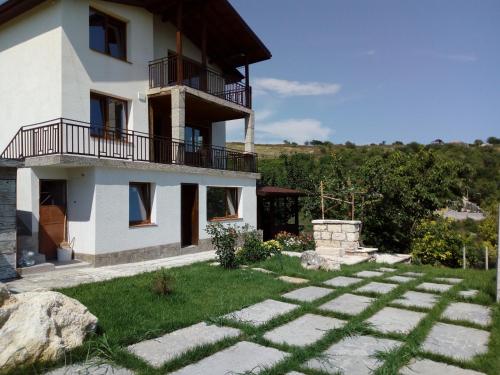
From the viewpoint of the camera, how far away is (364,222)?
1423cm

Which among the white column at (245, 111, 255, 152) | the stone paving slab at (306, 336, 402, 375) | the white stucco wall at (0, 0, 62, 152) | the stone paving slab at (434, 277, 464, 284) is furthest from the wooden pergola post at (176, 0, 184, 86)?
the stone paving slab at (306, 336, 402, 375)

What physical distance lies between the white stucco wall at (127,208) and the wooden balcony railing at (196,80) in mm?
3448

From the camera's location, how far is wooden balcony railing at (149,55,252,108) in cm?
1244

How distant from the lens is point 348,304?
545cm

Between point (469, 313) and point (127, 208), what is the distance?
25.4 ft

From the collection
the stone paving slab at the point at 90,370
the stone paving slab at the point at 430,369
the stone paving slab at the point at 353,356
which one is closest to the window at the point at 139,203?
the stone paving slab at the point at 90,370

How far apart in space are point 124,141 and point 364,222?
30.6ft

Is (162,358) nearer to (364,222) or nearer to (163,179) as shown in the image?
(163,179)

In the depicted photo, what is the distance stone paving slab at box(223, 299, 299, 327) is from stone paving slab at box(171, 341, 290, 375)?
70cm

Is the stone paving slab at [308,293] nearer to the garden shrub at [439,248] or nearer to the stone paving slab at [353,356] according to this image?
the stone paving slab at [353,356]

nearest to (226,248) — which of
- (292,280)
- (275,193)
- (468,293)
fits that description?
(292,280)

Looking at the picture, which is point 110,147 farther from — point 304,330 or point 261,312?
point 304,330

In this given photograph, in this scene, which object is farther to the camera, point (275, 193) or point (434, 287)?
point (275, 193)

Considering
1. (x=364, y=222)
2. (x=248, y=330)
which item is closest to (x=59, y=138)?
(x=248, y=330)
